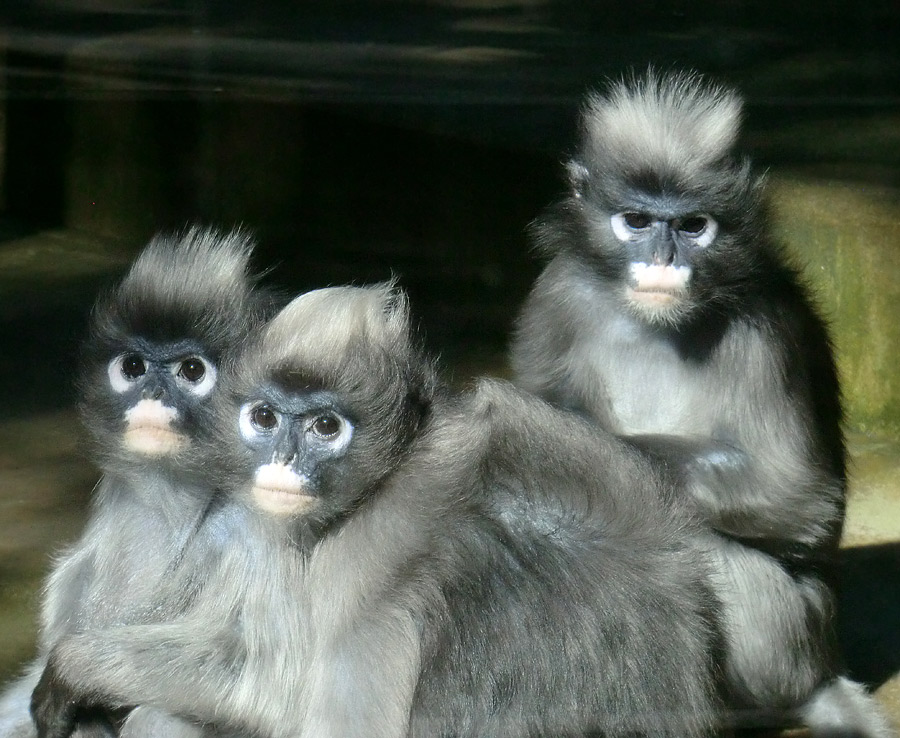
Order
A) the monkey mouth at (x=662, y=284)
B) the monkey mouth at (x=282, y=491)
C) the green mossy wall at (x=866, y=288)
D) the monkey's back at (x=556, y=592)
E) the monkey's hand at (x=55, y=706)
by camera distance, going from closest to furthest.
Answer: the monkey mouth at (x=282, y=491) < the monkey's back at (x=556, y=592) < the monkey's hand at (x=55, y=706) < the monkey mouth at (x=662, y=284) < the green mossy wall at (x=866, y=288)

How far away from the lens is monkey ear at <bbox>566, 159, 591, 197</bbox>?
330 centimetres

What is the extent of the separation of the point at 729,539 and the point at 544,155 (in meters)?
1.58

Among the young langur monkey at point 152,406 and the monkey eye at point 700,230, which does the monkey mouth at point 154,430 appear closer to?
the young langur monkey at point 152,406

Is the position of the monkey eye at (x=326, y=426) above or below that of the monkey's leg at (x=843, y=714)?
above

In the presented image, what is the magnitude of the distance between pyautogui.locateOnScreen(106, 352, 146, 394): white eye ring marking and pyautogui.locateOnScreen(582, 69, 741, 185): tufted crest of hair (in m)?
1.16

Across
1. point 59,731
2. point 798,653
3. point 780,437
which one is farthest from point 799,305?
point 59,731

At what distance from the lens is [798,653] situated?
327 cm

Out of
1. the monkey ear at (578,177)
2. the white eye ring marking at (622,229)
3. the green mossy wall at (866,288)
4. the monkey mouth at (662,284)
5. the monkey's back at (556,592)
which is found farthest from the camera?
the green mossy wall at (866,288)

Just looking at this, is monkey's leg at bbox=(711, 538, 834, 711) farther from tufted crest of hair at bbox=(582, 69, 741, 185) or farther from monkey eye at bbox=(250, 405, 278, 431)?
monkey eye at bbox=(250, 405, 278, 431)

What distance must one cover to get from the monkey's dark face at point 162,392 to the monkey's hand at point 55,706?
0.46 m

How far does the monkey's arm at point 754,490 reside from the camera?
313cm

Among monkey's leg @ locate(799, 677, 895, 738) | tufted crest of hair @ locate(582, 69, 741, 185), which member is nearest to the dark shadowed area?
monkey's leg @ locate(799, 677, 895, 738)

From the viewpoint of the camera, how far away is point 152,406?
2.75m

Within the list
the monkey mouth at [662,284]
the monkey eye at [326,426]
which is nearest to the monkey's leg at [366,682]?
the monkey eye at [326,426]
